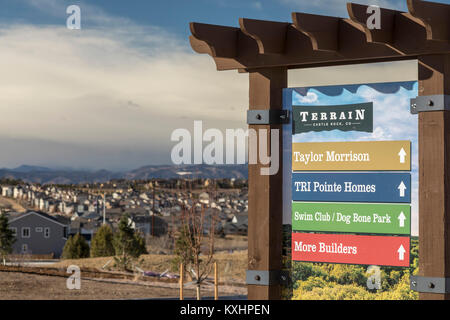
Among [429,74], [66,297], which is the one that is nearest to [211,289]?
[66,297]

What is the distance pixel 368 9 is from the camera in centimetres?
475

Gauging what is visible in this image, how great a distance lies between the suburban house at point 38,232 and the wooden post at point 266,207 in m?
38.4

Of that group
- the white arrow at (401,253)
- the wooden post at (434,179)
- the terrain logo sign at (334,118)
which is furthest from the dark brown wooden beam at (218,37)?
the white arrow at (401,253)

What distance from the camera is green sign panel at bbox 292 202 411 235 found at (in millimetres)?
5215

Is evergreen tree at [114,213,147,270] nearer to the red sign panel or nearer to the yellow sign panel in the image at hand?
the red sign panel

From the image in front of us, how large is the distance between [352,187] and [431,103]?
0.95 meters

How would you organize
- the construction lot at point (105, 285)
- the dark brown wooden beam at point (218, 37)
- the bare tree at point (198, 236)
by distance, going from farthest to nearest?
the construction lot at point (105, 285) < the bare tree at point (198, 236) < the dark brown wooden beam at point (218, 37)

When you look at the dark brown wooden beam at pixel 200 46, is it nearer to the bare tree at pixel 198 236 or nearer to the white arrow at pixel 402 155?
the white arrow at pixel 402 155

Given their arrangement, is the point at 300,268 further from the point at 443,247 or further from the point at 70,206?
the point at 70,206

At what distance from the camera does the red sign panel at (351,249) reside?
5.21 meters

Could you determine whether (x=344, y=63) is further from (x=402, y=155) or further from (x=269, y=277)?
(x=269, y=277)

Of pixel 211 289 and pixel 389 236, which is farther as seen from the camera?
pixel 211 289

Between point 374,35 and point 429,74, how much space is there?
1.78 feet
